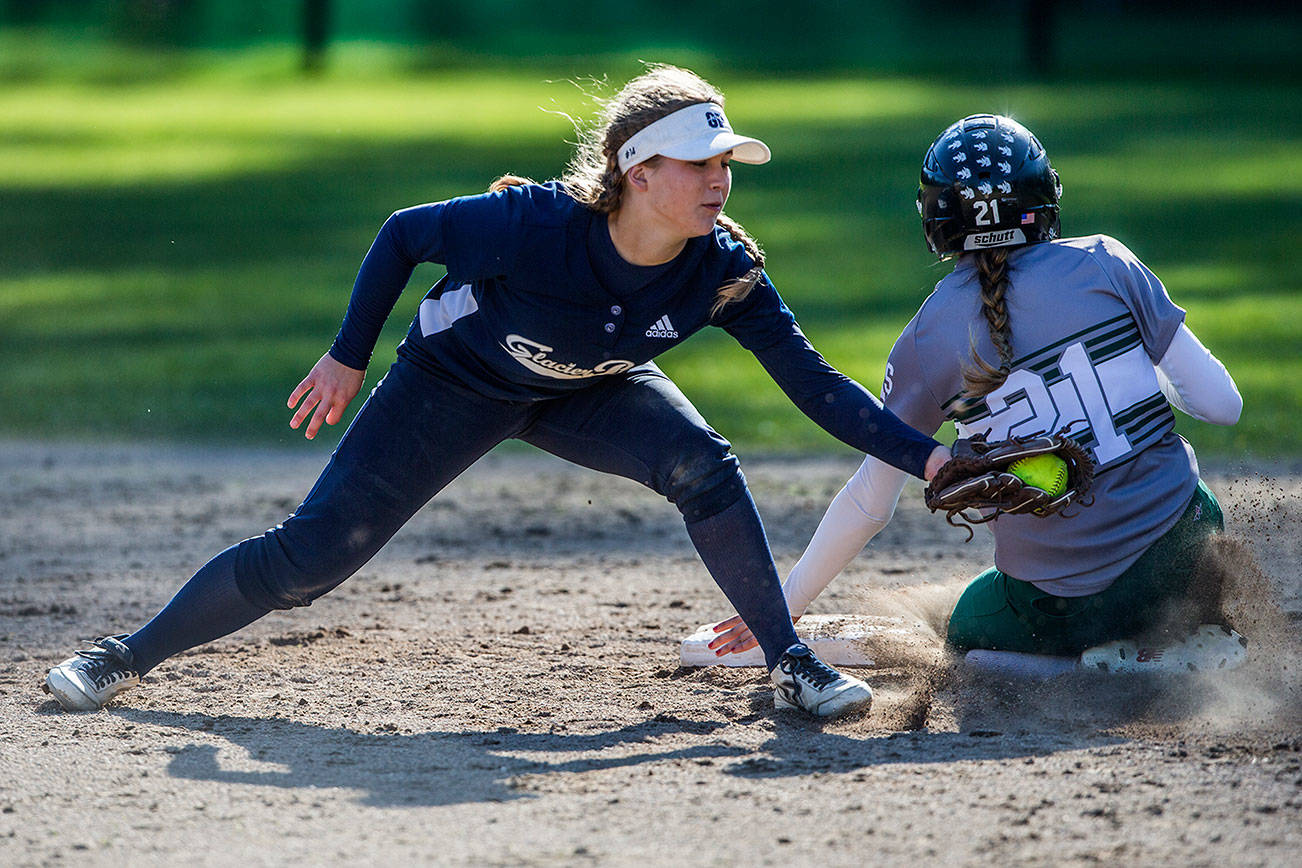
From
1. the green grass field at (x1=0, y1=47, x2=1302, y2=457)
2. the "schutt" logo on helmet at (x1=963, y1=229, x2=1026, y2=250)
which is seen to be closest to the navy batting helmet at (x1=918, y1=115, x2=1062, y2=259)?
the "schutt" logo on helmet at (x1=963, y1=229, x2=1026, y2=250)

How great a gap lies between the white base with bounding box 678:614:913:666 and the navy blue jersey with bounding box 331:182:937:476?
2.75ft

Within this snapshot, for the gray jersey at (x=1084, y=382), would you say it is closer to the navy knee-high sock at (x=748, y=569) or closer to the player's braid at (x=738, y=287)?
the player's braid at (x=738, y=287)

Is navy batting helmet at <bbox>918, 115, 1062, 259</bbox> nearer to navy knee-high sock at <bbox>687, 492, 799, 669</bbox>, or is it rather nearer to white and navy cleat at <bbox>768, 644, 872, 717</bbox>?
navy knee-high sock at <bbox>687, 492, 799, 669</bbox>

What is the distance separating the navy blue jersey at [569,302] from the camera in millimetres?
4039

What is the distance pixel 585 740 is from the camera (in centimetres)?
404

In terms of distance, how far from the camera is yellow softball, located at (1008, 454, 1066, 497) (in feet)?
12.1

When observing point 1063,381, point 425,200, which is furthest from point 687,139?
point 425,200

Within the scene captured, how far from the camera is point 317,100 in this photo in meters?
33.0

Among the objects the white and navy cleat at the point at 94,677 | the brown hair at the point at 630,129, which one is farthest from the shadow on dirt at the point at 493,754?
the brown hair at the point at 630,129

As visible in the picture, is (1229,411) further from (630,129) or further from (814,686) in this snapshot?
(630,129)

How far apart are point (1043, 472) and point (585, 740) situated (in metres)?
1.37

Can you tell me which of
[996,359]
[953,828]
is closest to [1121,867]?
[953,828]

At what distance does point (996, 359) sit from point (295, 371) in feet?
23.9

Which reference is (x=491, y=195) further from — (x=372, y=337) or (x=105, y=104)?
(x=105, y=104)
